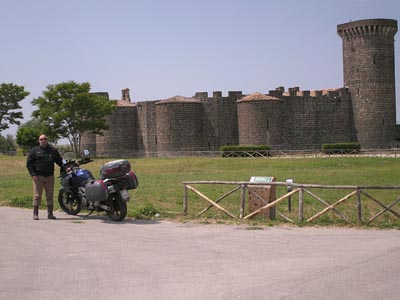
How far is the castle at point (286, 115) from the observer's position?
52.5 meters

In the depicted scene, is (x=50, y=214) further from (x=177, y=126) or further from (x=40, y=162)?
(x=177, y=126)

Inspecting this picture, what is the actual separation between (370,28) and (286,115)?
11099 mm

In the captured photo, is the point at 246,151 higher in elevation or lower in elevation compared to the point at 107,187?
lower

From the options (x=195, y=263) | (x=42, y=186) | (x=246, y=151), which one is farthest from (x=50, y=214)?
(x=246, y=151)

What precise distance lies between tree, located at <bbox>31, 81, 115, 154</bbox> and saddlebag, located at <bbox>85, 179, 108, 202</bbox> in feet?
136

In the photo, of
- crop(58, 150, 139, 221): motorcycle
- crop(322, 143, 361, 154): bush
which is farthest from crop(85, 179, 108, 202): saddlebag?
crop(322, 143, 361, 154): bush

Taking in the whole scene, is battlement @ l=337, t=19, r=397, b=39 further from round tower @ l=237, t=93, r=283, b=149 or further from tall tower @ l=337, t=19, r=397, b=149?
round tower @ l=237, t=93, r=283, b=149

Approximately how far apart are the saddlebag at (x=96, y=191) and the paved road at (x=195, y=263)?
2.77 feet

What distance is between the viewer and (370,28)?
54344 mm

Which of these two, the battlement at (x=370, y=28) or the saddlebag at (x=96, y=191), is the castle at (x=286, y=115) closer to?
the battlement at (x=370, y=28)

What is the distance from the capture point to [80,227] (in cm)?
1118

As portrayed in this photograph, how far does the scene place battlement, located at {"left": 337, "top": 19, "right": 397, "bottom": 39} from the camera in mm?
54250

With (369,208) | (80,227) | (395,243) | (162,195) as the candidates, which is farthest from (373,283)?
(162,195)

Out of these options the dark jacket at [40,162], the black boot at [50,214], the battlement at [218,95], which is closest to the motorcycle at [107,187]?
the dark jacket at [40,162]
